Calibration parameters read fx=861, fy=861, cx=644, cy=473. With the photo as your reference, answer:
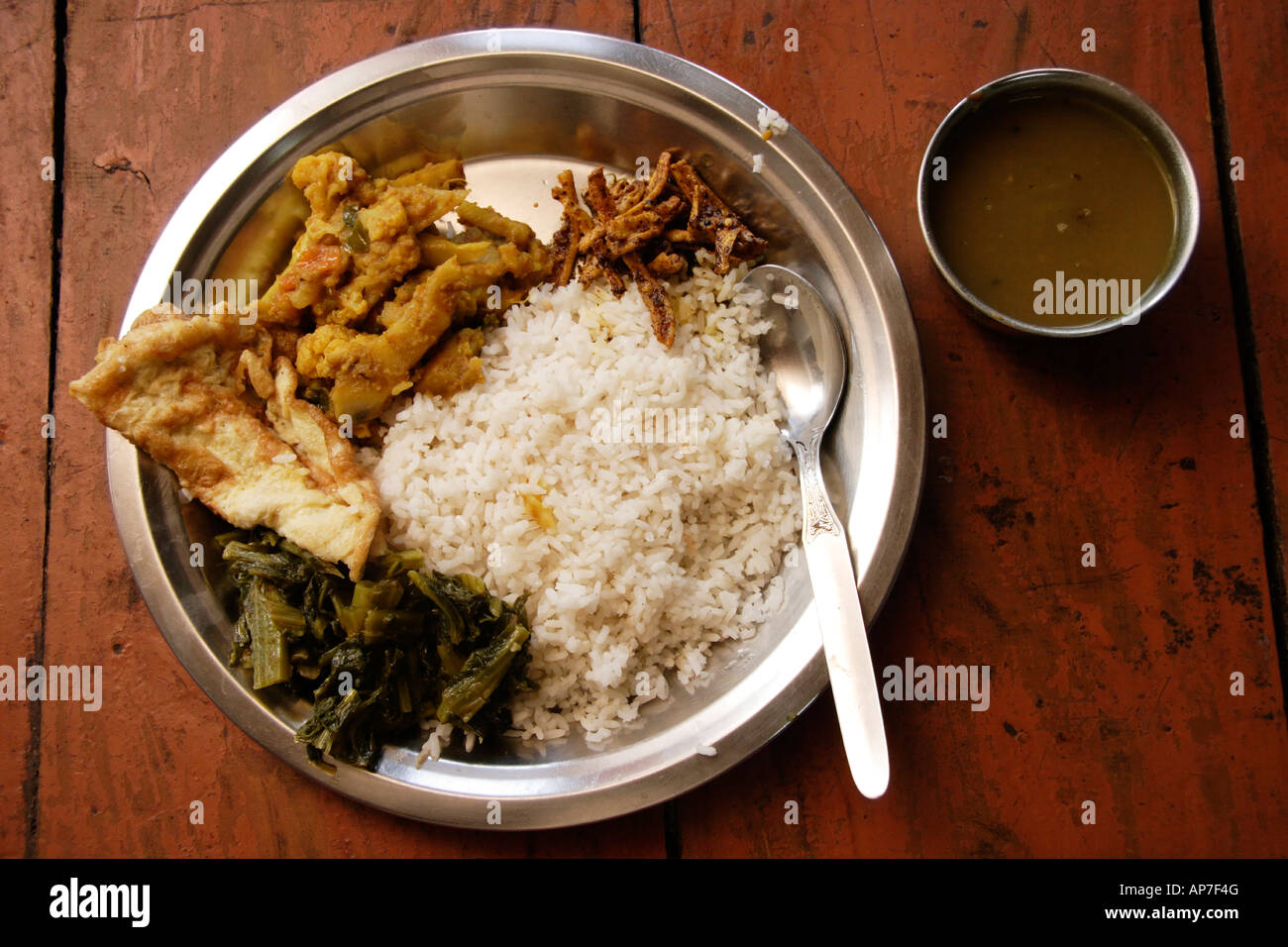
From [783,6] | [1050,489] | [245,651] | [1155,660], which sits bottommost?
[1155,660]

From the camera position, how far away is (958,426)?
9.75 ft

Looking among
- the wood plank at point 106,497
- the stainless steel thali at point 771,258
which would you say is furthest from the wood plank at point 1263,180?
the wood plank at point 106,497

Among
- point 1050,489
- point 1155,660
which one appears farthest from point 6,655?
point 1155,660

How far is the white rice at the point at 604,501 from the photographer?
8.91ft

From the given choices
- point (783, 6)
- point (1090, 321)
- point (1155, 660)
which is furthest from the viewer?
point (783, 6)

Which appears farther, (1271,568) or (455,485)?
(1271,568)

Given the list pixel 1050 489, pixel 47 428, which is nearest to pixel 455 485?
pixel 47 428

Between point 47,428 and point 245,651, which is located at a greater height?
point 47,428

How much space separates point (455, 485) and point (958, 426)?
1710mm

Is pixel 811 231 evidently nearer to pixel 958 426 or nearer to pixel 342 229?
pixel 958 426

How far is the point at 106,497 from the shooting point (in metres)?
3.05

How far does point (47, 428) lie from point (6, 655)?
812mm

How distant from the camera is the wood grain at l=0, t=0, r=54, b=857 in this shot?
3.00 m

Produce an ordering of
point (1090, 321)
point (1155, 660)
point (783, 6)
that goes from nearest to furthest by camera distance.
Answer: point (1090, 321)
point (1155, 660)
point (783, 6)
